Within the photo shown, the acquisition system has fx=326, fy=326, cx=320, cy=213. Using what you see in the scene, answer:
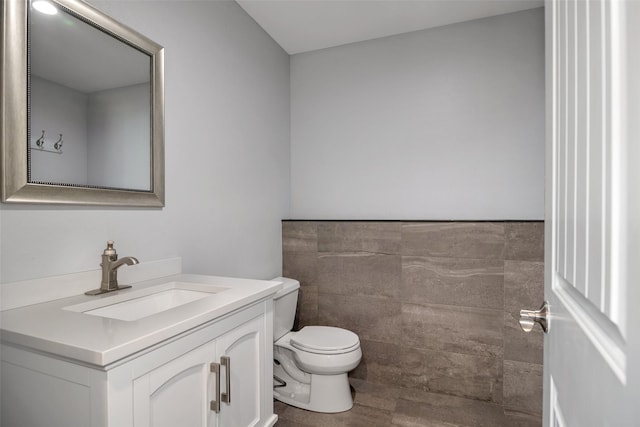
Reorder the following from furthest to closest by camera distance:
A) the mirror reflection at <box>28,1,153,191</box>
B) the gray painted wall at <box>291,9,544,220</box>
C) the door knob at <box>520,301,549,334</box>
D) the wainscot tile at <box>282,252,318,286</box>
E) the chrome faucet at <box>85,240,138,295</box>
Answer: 1. the wainscot tile at <box>282,252,318,286</box>
2. the gray painted wall at <box>291,9,544,220</box>
3. the chrome faucet at <box>85,240,138,295</box>
4. the mirror reflection at <box>28,1,153,191</box>
5. the door knob at <box>520,301,549,334</box>

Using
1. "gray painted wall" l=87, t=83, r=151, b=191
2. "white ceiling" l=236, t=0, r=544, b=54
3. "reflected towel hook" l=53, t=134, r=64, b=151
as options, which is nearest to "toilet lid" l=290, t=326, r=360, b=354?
"gray painted wall" l=87, t=83, r=151, b=191

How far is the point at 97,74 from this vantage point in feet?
4.29

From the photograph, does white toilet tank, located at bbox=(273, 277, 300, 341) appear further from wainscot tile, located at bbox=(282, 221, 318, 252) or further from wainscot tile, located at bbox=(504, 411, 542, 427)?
wainscot tile, located at bbox=(504, 411, 542, 427)

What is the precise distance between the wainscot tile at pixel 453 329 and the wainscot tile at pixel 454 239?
37cm

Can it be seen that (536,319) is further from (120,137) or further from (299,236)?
(299,236)

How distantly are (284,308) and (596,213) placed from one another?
200 cm

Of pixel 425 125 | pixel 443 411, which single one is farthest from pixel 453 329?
pixel 425 125

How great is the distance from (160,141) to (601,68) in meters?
1.59

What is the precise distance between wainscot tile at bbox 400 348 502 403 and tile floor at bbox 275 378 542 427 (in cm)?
5

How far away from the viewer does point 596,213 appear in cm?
42

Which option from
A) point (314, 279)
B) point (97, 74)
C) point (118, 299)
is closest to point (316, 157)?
Result: point (314, 279)

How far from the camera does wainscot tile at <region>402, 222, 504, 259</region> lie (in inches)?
82.4

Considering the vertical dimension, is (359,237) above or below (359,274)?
above

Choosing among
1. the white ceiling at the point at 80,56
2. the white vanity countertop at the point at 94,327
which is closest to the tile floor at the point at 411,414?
the white vanity countertop at the point at 94,327
